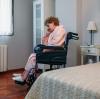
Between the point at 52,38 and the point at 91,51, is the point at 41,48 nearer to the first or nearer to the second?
the point at 52,38

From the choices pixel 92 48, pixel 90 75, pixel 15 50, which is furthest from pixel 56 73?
pixel 15 50

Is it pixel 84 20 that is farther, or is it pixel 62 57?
pixel 84 20

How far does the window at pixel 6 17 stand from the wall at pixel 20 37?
0.15 metres

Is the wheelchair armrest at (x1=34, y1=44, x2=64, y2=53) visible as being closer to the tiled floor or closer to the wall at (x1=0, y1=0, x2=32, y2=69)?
the tiled floor

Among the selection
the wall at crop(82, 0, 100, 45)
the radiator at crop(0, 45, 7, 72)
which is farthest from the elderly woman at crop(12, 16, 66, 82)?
the radiator at crop(0, 45, 7, 72)

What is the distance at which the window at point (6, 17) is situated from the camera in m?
4.59

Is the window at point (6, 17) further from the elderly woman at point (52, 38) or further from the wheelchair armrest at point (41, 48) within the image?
the wheelchair armrest at point (41, 48)

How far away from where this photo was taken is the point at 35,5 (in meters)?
4.87

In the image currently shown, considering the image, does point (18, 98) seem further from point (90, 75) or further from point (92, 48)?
point (92, 48)

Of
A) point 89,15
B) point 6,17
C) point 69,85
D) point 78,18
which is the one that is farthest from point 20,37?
point 69,85

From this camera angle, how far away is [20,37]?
504 cm

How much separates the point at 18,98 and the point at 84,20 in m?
2.08

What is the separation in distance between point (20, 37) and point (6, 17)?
594 millimetres

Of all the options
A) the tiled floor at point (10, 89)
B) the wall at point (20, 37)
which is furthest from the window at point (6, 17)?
the tiled floor at point (10, 89)
